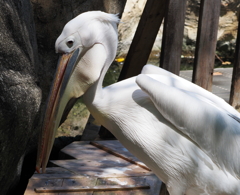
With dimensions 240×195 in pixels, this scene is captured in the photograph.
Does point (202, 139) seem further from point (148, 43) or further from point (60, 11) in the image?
point (60, 11)

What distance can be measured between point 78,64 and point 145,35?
1611 mm

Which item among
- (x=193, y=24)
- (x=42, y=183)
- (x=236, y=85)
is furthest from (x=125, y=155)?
(x=193, y=24)

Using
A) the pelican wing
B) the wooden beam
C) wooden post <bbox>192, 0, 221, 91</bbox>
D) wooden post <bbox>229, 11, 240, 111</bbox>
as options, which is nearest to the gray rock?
the pelican wing

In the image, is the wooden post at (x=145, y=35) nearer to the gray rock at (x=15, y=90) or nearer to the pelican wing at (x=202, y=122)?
the gray rock at (x=15, y=90)

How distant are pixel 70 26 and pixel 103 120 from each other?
2.18ft

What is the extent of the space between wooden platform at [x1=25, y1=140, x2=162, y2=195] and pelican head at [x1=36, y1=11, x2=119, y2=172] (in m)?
0.54

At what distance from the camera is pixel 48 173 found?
3162mm

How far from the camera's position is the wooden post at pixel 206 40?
3367 mm

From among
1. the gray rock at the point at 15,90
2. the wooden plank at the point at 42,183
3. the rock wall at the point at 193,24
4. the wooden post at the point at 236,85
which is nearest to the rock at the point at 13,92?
the gray rock at the point at 15,90

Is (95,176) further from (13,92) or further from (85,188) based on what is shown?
(13,92)

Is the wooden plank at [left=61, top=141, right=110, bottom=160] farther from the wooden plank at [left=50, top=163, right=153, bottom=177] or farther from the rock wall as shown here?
the rock wall

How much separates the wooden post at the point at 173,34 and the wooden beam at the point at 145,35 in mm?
332

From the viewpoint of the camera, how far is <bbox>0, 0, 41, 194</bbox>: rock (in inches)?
97.3

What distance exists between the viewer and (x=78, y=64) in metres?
2.45
